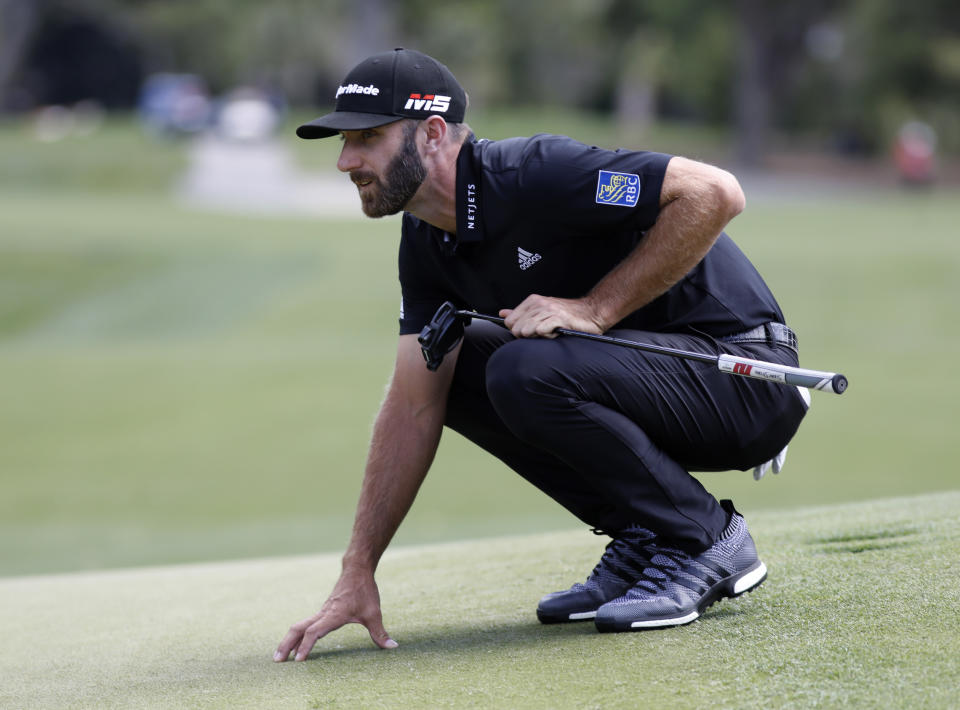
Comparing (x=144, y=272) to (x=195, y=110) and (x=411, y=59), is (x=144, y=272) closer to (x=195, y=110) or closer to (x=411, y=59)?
(x=411, y=59)

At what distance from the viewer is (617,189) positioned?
107 inches

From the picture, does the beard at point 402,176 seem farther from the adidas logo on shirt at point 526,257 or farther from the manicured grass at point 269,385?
the manicured grass at point 269,385

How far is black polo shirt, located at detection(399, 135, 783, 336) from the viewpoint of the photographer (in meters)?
2.73

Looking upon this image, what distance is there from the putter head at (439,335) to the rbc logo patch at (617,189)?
446mm

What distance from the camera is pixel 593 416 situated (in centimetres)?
270

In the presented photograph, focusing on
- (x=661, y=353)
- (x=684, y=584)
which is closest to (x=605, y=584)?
(x=684, y=584)

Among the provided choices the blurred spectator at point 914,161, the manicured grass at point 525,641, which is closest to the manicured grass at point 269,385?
the manicured grass at point 525,641

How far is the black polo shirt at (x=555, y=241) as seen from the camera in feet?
8.95

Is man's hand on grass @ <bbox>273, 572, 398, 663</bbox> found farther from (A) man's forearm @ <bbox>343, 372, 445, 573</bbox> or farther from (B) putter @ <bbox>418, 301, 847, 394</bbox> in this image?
(B) putter @ <bbox>418, 301, 847, 394</bbox>

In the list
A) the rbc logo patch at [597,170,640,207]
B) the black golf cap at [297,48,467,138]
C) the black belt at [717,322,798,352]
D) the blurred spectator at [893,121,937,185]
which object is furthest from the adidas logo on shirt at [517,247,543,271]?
the blurred spectator at [893,121,937,185]

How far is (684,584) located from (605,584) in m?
0.26

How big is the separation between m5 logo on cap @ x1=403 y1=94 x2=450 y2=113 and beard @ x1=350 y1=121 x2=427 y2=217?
40 millimetres

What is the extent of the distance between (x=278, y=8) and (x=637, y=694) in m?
52.2

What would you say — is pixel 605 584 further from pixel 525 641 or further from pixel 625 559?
pixel 525 641
